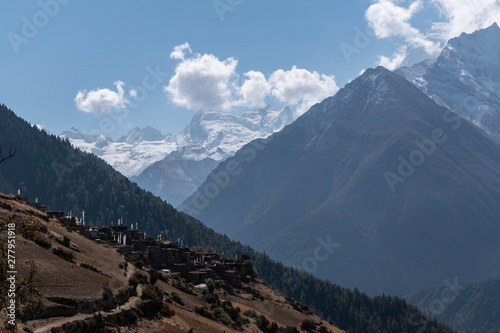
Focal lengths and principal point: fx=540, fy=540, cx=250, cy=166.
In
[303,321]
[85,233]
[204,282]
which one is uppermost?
[85,233]

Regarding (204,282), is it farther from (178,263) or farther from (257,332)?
(257,332)

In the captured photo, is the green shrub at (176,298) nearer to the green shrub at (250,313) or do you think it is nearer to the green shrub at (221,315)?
the green shrub at (221,315)

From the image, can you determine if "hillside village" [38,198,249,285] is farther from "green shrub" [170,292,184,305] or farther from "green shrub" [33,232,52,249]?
"green shrub" [33,232,52,249]

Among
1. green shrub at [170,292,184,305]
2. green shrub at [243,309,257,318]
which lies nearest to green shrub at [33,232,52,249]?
green shrub at [170,292,184,305]

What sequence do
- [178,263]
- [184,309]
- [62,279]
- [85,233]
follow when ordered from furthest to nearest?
[178,263] → [85,233] → [184,309] → [62,279]

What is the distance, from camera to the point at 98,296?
53594mm

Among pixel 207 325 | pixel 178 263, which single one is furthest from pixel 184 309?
pixel 178 263

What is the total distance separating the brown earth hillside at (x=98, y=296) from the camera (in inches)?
1795

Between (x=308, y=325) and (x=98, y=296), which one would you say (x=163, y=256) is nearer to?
(x=308, y=325)

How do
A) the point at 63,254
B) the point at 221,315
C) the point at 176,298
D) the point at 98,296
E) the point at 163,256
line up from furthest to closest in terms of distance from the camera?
1. the point at 163,256
2. the point at 221,315
3. the point at 176,298
4. the point at 63,254
5. the point at 98,296

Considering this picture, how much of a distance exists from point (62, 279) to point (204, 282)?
49.4 metres

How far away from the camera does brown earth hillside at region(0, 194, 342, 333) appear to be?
150 feet

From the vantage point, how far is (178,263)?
108m

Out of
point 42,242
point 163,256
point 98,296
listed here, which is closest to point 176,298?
point 42,242
